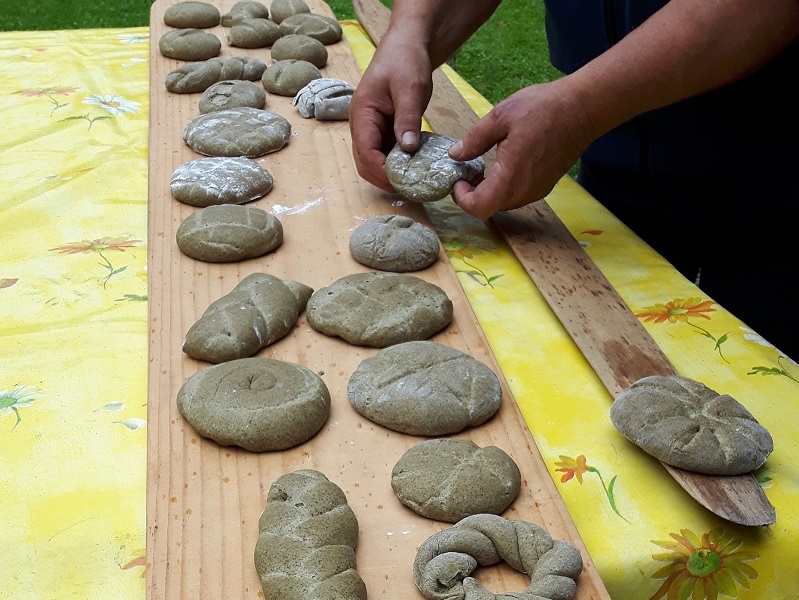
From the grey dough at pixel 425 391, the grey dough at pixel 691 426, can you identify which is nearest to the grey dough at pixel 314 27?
the grey dough at pixel 425 391

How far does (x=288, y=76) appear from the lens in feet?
8.29

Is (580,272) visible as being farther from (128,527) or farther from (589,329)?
(128,527)

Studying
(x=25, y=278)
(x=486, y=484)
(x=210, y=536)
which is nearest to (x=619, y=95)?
(x=486, y=484)

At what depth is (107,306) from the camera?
5.14ft

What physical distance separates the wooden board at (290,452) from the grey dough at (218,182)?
0.03 m

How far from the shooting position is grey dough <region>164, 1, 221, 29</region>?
3.01 meters

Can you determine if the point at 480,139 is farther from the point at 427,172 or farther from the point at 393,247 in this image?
the point at 393,247

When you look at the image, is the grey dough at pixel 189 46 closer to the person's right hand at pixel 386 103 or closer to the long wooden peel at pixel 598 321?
the person's right hand at pixel 386 103

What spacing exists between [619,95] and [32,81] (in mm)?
1937

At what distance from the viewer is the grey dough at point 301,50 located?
2.71 metres

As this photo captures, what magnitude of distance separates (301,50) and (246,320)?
153 centimetres

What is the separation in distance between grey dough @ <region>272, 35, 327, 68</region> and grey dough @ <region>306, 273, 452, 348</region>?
1.38 meters

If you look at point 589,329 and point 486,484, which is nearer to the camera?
point 486,484

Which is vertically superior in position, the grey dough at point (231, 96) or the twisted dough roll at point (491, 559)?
the twisted dough roll at point (491, 559)
